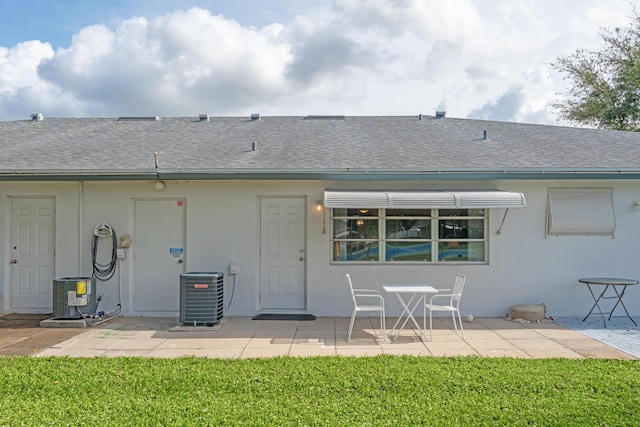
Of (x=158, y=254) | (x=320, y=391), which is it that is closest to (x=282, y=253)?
(x=158, y=254)

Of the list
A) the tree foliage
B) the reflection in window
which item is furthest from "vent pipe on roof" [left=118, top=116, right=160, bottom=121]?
the tree foliage

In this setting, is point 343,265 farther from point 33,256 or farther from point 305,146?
point 33,256

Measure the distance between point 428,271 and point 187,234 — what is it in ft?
17.7

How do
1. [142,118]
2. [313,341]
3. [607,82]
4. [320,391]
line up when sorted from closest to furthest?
[320,391] → [313,341] → [142,118] → [607,82]

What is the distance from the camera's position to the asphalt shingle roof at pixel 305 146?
32.3ft

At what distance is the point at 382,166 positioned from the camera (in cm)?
992

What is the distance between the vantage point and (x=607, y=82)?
2528cm

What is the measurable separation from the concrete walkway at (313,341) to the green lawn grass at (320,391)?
0.54 m

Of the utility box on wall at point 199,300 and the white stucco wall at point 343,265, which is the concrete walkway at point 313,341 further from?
the white stucco wall at point 343,265

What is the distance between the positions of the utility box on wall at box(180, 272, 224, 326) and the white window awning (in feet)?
9.20

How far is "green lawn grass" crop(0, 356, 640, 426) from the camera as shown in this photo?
15.6 ft

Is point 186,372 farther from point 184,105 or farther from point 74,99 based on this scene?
point 74,99

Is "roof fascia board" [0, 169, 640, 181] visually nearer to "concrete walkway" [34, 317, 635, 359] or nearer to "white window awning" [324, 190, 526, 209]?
"white window awning" [324, 190, 526, 209]

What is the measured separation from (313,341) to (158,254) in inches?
176
